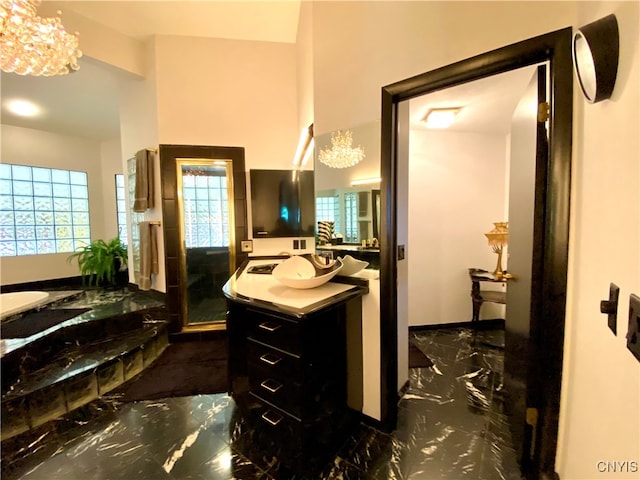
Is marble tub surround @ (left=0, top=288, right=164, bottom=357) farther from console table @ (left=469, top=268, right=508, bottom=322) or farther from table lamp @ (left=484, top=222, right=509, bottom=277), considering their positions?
table lamp @ (left=484, top=222, right=509, bottom=277)

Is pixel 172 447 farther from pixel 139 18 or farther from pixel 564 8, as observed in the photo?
pixel 139 18

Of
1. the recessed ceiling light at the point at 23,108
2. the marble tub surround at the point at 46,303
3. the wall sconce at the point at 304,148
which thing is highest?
the recessed ceiling light at the point at 23,108

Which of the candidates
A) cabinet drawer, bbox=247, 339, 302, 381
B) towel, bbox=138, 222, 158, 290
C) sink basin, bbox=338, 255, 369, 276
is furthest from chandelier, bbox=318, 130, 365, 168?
towel, bbox=138, 222, 158, 290

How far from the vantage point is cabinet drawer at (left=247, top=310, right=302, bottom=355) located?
1.23 meters

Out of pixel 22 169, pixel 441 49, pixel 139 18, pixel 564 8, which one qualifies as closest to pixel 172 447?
pixel 441 49

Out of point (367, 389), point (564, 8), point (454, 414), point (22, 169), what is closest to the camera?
point (564, 8)

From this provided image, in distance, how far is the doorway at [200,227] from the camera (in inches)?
112

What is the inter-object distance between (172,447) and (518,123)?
281cm

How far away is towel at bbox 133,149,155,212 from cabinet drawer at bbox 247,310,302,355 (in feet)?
7.45

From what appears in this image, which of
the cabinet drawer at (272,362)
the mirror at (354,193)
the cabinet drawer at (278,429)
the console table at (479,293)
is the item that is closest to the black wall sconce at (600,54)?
the mirror at (354,193)

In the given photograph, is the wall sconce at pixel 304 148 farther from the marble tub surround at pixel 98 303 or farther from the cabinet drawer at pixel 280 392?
the marble tub surround at pixel 98 303

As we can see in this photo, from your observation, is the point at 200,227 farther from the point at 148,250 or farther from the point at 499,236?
the point at 499,236

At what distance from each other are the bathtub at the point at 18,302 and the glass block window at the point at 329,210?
295cm

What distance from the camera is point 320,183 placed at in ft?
6.19
